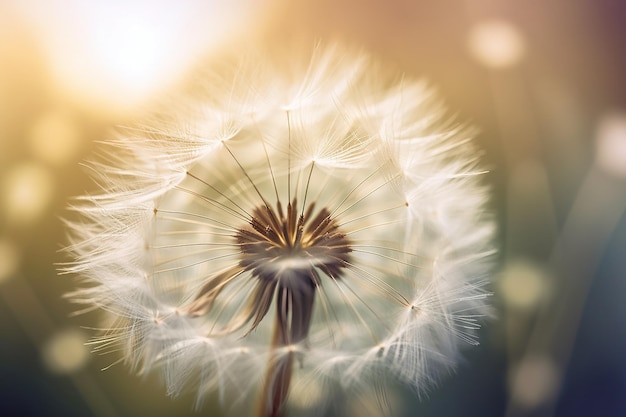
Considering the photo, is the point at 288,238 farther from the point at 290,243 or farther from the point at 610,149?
the point at 610,149

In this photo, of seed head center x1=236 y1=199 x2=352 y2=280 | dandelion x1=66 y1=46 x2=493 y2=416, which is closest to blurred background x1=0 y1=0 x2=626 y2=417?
dandelion x1=66 y1=46 x2=493 y2=416

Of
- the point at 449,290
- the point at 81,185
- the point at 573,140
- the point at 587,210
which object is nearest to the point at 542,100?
the point at 573,140

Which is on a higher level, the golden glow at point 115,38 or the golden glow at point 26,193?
the golden glow at point 115,38

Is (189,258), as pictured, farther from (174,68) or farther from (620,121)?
(620,121)

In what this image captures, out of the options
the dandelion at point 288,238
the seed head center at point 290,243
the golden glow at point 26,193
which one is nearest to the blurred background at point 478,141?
the golden glow at point 26,193

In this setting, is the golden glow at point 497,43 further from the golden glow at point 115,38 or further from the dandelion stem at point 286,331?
the dandelion stem at point 286,331
